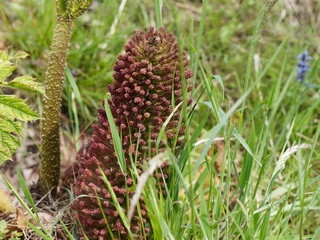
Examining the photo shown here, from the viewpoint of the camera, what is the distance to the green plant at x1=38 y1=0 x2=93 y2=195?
6.08ft

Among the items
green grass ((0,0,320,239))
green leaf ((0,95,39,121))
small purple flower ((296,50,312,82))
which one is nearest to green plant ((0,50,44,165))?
green leaf ((0,95,39,121))

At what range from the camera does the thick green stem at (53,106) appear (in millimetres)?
1914

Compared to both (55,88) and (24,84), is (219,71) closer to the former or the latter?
(55,88)

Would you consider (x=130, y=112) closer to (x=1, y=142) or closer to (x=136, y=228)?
(x=136, y=228)

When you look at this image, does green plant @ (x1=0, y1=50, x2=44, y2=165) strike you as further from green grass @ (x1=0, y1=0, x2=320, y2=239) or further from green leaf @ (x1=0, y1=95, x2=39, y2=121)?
green grass @ (x1=0, y1=0, x2=320, y2=239)

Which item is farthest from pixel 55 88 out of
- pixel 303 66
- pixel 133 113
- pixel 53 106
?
pixel 303 66

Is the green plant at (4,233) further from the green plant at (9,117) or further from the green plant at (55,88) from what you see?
the green plant at (55,88)

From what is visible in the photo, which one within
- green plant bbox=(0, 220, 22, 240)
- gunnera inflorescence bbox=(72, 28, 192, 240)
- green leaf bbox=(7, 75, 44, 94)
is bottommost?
green plant bbox=(0, 220, 22, 240)

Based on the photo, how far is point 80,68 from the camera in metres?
3.16

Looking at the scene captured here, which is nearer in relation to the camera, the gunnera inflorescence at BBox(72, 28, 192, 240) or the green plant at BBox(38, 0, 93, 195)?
the gunnera inflorescence at BBox(72, 28, 192, 240)

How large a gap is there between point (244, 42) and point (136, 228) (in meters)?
2.87

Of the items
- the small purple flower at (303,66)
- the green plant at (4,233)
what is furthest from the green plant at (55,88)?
the small purple flower at (303,66)

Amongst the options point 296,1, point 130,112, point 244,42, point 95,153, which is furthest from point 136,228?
point 296,1

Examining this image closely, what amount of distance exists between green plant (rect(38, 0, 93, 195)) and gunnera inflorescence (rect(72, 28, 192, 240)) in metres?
0.41
